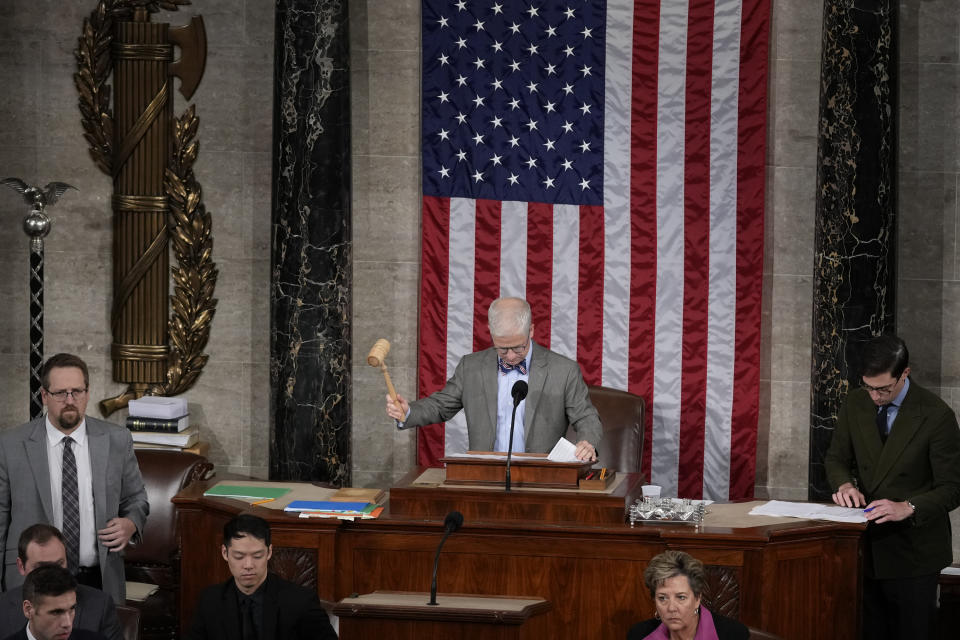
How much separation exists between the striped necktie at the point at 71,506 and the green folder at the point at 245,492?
74 centimetres

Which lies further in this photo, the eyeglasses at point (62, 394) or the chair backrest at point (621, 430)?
the chair backrest at point (621, 430)

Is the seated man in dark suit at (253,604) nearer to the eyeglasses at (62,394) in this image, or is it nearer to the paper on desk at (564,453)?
the eyeglasses at (62,394)

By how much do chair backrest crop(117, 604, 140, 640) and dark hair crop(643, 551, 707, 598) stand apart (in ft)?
6.69

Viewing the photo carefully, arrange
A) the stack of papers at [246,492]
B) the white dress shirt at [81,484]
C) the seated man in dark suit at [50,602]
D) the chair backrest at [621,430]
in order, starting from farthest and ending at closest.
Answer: the chair backrest at [621,430]
the stack of papers at [246,492]
the white dress shirt at [81,484]
the seated man in dark suit at [50,602]

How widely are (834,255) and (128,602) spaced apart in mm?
4787

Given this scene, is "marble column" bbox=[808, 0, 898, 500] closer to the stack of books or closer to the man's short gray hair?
the man's short gray hair

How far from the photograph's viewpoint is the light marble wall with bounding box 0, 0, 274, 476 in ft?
28.0

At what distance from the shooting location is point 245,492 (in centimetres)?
602

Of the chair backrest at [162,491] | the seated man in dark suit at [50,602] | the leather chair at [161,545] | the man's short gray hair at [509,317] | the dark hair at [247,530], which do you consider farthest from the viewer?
the chair backrest at [162,491]

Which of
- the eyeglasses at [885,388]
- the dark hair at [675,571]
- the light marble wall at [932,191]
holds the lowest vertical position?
the dark hair at [675,571]

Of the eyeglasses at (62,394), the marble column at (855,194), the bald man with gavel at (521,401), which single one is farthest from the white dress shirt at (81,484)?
the marble column at (855,194)

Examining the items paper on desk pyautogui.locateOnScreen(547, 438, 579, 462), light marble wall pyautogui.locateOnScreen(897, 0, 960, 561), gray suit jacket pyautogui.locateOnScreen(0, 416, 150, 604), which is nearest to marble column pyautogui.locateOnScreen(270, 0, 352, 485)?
gray suit jacket pyautogui.locateOnScreen(0, 416, 150, 604)

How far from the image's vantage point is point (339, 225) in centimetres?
801

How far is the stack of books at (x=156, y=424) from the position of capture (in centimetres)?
814
